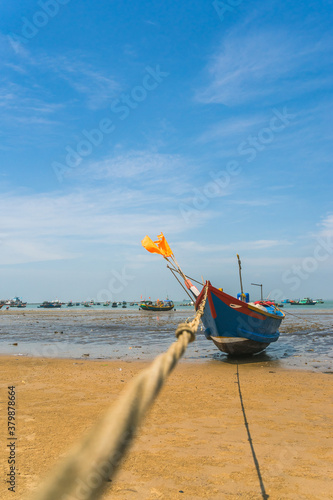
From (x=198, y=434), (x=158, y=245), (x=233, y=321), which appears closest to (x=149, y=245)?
(x=158, y=245)

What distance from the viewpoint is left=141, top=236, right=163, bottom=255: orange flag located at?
9.71 meters

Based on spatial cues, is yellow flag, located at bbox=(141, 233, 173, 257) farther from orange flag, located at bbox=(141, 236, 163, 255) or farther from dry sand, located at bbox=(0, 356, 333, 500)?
dry sand, located at bbox=(0, 356, 333, 500)

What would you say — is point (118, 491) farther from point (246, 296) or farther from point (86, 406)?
point (246, 296)

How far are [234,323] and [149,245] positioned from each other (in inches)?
251

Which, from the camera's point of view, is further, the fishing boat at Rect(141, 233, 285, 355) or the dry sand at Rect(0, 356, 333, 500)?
the fishing boat at Rect(141, 233, 285, 355)

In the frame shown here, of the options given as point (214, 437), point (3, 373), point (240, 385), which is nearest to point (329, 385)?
point (240, 385)

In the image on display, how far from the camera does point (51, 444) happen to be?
20.0 feet

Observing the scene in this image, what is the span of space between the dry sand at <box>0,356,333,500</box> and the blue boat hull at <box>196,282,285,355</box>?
2622 millimetres

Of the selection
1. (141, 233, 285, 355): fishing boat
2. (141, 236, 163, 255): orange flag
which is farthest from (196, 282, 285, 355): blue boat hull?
(141, 236, 163, 255): orange flag

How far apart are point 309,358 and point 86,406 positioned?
11.5 metres

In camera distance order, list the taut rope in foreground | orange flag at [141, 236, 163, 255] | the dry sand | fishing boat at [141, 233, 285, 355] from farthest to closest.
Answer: fishing boat at [141, 233, 285, 355] → orange flag at [141, 236, 163, 255] → the dry sand → the taut rope in foreground

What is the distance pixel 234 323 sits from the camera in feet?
47.8

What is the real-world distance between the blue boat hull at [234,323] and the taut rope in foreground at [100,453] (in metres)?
12.3

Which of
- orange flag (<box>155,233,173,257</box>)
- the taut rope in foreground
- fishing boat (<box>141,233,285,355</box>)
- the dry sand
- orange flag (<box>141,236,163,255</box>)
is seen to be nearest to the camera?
the taut rope in foreground
